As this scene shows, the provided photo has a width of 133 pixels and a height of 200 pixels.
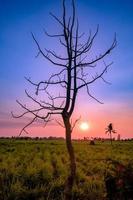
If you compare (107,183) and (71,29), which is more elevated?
(71,29)

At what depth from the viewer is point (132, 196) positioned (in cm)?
621

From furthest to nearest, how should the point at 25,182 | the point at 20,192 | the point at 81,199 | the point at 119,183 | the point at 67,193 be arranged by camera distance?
the point at 25,182 < the point at 20,192 < the point at 81,199 < the point at 119,183 < the point at 67,193

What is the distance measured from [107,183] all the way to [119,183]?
365 millimetres

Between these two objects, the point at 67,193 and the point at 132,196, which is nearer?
the point at 67,193

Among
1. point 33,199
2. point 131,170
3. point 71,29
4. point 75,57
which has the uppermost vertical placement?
point 71,29

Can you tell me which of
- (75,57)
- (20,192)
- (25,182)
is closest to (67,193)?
(75,57)

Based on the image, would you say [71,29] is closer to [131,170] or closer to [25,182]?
[131,170]

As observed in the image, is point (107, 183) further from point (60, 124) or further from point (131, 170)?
point (60, 124)

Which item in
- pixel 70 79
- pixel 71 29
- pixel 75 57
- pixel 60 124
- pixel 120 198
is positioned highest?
pixel 71 29

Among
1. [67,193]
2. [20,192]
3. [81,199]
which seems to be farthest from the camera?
[20,192]

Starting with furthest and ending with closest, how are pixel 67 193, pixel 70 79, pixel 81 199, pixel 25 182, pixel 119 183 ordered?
pixel 25 182
pixel 81 199
pixel 119 183
pixel 70 79
pixel 67 193

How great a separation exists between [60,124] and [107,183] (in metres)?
2.32

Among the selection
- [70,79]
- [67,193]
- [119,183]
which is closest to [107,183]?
[119,183]

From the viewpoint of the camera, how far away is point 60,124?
4.78m
